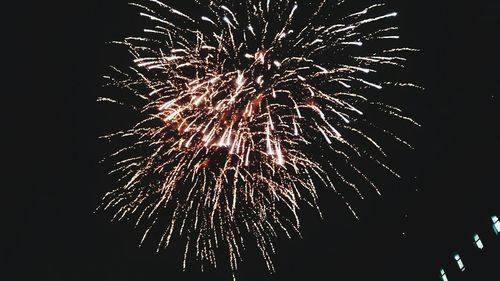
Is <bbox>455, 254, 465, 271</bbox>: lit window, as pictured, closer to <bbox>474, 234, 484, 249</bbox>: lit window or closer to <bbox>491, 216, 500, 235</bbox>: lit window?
<bbox>474, 234, 484, 249</bbox>: lit window

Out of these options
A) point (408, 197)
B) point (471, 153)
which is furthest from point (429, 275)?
point (471, 153)

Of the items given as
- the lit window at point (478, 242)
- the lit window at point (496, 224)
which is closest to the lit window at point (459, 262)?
the lit window at point (478, 242)

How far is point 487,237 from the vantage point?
2988 cm

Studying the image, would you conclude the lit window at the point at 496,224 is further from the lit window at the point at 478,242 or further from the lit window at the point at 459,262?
A: the lit window at the point at 459,262

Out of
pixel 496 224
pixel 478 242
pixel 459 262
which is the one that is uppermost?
pixel 496 224

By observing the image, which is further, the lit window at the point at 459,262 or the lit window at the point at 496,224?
the lit window at the point at 459,262

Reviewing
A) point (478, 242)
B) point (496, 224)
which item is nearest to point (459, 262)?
point (478, 242)

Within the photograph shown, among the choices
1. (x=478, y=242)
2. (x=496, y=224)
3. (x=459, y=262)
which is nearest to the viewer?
(x=496, y=224)

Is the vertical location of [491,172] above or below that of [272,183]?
above

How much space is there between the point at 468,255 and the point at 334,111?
25598 millimetres

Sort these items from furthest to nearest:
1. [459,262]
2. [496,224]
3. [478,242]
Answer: [459,262] → [478,242] → [496,224]

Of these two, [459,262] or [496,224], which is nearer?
[496,224]

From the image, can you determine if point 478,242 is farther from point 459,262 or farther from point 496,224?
point 459,262

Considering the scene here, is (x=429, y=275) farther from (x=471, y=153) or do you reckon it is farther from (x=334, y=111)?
(x=334, y=111)
